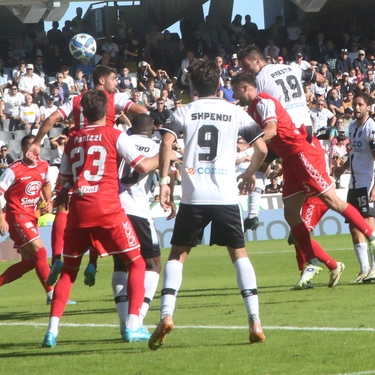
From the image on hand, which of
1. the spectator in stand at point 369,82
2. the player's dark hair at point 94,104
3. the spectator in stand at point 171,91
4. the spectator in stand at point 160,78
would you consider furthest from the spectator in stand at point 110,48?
the player's dark hair at point 94,104

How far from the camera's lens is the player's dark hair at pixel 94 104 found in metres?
6.70

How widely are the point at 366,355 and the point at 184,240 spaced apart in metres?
1.60

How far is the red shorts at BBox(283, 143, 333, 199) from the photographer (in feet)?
31.4

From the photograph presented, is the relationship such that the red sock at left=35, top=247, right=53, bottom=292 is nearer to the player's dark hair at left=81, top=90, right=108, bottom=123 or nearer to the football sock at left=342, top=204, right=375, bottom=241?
the football sock at left=342, top=204, right=375, bottom=241

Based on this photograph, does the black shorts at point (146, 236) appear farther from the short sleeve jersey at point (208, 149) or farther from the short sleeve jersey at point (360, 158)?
the short sleeve jersey at point (360, 158)

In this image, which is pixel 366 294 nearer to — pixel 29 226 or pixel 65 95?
pixel 29 226

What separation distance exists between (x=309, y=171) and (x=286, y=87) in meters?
1.06

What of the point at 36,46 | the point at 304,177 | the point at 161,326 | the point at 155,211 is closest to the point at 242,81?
the point at 304,177

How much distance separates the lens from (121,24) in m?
31.6

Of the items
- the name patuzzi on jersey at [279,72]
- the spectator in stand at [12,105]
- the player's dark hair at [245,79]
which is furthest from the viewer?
the spectator in stand at [12,105]

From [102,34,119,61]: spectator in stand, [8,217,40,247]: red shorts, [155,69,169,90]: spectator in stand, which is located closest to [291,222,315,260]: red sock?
[8,217,40,247]: red shorts

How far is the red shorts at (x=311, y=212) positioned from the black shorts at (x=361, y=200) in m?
0.50

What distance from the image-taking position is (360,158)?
10.9 metres

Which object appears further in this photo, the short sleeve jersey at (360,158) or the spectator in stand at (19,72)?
the spectator in stand at (19,72)
